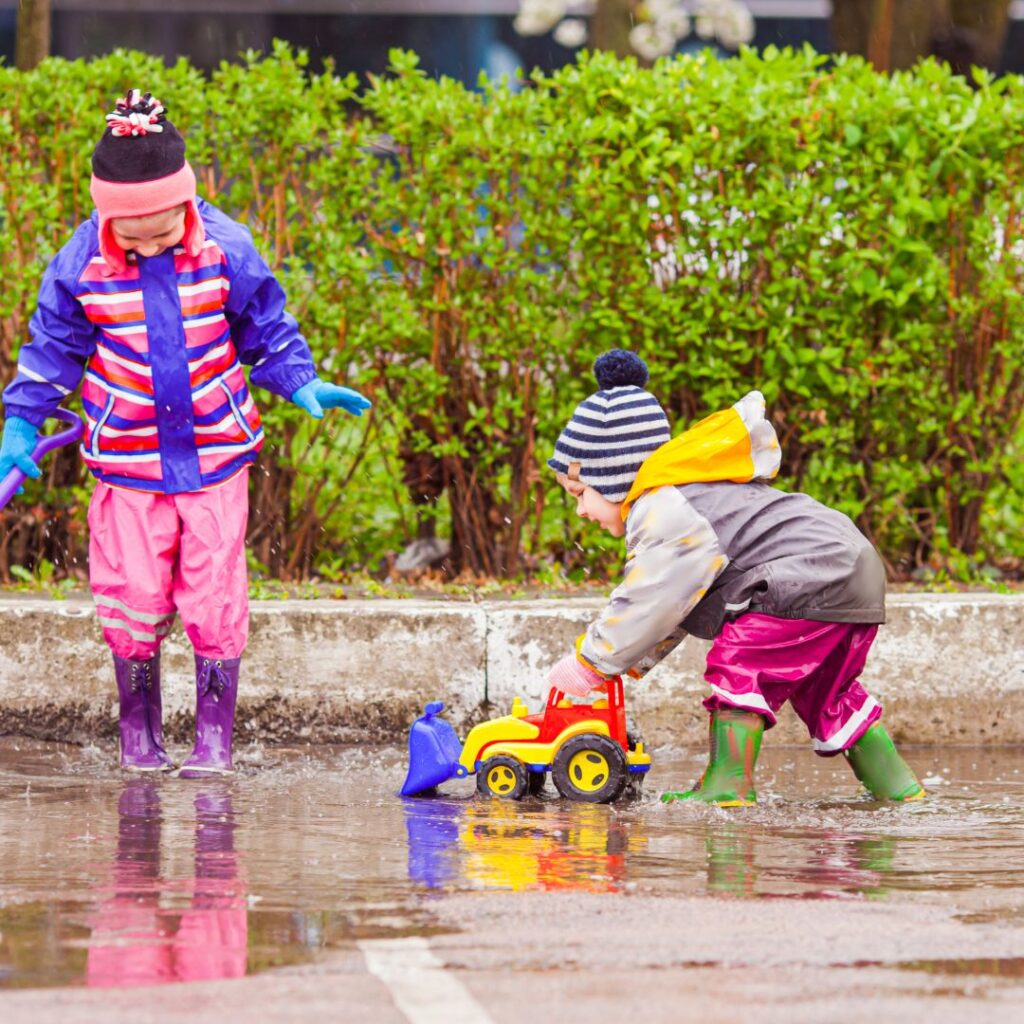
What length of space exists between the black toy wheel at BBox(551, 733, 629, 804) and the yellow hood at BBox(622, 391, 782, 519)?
61cm

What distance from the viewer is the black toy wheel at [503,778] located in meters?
5.24

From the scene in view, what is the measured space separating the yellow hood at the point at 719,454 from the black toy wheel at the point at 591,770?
615mm

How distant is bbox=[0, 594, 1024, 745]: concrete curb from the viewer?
634 cm

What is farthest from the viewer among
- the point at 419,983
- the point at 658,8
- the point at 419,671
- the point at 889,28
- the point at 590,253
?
the point at 658,8

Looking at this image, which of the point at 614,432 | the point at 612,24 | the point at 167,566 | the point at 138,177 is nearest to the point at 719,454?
the point at 614,432

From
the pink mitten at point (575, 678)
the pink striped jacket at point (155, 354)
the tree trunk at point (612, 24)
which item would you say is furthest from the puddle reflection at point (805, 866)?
the tree trunk at point (612, 24)

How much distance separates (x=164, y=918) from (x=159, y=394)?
2.24 metres

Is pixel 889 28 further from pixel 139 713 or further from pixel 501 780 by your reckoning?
pixel 501 780

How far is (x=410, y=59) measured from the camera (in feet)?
23.8

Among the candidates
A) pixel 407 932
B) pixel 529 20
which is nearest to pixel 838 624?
pixel 407 932

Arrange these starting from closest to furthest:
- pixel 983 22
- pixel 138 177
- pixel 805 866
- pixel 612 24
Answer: pixel 805 866, pixel 138 177, pixel 983 22, pixel 612 24

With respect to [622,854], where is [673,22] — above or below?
above

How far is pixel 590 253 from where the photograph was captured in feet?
23.6

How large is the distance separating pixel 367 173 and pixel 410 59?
0.45 metres
